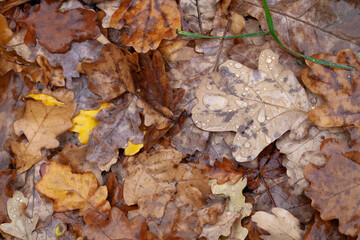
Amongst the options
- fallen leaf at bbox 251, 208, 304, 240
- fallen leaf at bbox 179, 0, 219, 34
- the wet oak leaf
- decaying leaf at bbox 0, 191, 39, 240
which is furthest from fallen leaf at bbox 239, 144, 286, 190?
decaying leaf at bbox 0, 191, 39, 240

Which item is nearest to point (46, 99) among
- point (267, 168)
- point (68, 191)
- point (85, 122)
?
point (85, 122)

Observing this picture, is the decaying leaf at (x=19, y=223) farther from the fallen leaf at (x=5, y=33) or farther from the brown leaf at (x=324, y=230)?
the brown leaf at (x=324, y=230)

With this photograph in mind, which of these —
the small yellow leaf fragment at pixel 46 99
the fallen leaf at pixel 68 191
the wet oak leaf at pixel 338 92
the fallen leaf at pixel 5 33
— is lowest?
the fallen leaf at pixel 68 191

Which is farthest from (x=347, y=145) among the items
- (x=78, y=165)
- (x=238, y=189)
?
(x=78, y=165)

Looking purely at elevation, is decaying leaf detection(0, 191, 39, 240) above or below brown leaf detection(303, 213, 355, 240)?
below

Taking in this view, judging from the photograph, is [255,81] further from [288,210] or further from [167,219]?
[167,219]

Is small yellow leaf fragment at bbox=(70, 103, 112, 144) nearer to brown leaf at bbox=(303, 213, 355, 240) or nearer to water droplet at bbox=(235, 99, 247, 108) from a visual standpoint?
water droplet at bbox=(235, 99, 247, 108)

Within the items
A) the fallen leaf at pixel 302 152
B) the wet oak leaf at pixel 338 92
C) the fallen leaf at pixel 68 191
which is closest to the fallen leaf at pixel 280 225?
the fallen leaf at pixel 302 152
